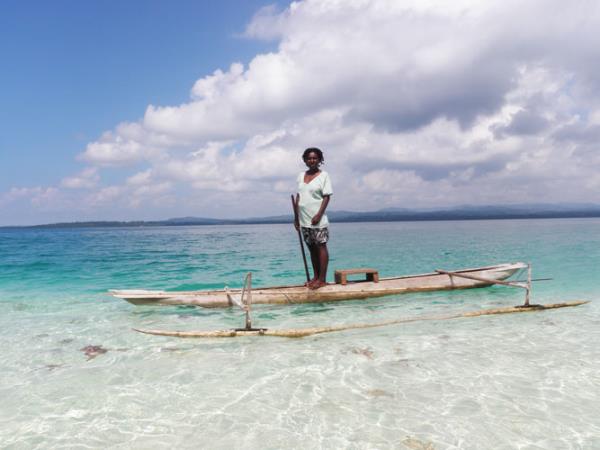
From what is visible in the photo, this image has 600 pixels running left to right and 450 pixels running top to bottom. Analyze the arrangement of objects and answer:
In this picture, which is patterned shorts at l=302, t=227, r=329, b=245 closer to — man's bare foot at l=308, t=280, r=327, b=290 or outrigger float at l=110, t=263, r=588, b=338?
man's bare foot at l=308, t=280, r=327, b=290

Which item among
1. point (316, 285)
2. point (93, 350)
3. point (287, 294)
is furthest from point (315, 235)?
point (93, 350)

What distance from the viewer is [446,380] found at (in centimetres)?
516

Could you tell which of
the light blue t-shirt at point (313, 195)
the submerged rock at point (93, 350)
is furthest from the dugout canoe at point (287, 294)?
the submerged rock at point (93, 350)

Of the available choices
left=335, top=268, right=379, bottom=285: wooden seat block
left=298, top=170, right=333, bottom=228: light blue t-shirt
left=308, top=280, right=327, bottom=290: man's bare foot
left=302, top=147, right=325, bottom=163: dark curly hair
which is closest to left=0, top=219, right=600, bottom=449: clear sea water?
left=308, top=280, right=327, bottom=290: man's bare foot

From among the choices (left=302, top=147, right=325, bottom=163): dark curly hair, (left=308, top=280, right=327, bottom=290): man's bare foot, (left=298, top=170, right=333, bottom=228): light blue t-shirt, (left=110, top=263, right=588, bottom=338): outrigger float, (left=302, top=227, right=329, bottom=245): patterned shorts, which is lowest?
(left=110, top=263, right=588, bottom=338): outrigger float

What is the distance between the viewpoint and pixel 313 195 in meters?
9.14

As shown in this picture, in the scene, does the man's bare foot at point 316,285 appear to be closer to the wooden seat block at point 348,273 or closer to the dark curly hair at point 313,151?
the wooden seat block at point 348,273

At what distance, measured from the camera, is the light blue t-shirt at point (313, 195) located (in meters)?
9.09

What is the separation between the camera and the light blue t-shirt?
909cm

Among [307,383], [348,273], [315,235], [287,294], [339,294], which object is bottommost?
[307,383]

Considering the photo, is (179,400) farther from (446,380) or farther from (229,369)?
(446,380)

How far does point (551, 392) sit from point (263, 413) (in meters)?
3.63

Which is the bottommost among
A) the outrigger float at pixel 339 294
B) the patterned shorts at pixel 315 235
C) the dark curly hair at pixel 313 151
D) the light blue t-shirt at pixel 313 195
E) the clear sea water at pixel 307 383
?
the clear sea water at pixel 307 383

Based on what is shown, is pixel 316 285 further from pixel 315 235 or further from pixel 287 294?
pixel 315 235
